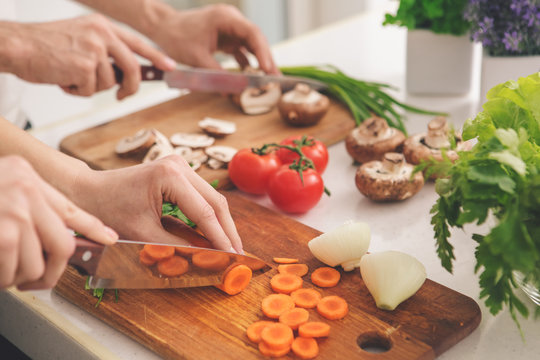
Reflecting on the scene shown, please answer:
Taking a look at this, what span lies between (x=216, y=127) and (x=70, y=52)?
0.42 m

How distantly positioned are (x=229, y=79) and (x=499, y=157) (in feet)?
3.72

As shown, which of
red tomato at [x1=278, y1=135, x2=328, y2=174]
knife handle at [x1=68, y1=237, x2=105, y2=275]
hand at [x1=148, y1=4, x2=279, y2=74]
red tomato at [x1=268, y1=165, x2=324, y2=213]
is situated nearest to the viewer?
knife handle at [x1=68, y1=237, x2=105, y2=275]

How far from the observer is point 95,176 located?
1147mm

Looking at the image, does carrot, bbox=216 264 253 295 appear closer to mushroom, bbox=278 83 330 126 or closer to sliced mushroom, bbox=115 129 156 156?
sliced mushroom, bbox=115 129 156 156

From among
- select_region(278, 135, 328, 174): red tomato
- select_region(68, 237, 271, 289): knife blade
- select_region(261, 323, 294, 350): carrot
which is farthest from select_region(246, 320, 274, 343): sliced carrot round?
select_region(278, 135, 328, 174): red tomato

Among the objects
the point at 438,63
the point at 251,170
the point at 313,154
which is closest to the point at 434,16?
the point at 438,63

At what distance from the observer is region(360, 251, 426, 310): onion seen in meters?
1.03

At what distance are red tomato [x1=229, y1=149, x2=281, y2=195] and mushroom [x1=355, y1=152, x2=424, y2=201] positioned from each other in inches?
8.3

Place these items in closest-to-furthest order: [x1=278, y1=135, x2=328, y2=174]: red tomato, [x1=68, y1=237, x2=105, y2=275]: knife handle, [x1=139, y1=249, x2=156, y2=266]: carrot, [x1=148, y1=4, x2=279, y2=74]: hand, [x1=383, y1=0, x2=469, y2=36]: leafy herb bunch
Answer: [x1=68, y1=237, x2=105, y2=275]: knife handle
[x1=139, y1=249, x2=156, y2=266]: carrot
[x1=278, y1=135, x2=328, y2=174]: red tomato
[x1=383, y1=0, x2=469, y2=36]: leafy herb bunch
[x1=148, y1=4, x2=279, y2=74]: hand

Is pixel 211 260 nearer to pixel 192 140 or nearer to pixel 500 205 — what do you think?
pixel 500 205

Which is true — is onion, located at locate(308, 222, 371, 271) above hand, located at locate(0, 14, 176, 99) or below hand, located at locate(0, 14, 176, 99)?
below

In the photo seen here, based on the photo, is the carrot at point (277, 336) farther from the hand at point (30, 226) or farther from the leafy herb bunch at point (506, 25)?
the leafy herb bunch at point (506, 25)

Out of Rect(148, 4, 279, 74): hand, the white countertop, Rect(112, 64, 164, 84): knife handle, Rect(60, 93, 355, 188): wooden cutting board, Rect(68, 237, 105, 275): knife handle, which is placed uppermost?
Rect(148, 4, 279, 74): hand

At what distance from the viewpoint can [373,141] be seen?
4.94 feet
